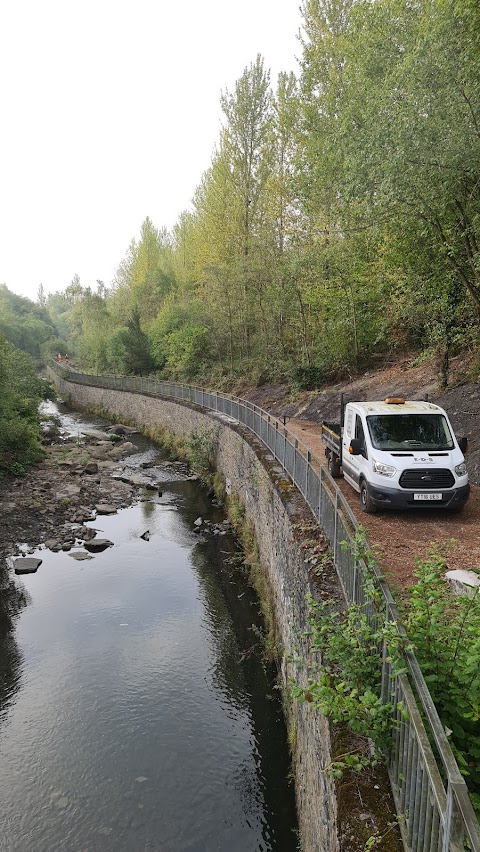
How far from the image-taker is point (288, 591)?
28.5 ft

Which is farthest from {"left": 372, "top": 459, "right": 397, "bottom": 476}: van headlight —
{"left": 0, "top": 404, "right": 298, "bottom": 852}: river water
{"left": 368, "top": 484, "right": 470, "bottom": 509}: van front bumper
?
{"left": 0, "top": 404, "right": 298, "bottom": 852}: river water

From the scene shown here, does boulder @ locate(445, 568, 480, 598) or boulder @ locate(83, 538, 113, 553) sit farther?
boulder @ locate(83, 538, 113, 553)

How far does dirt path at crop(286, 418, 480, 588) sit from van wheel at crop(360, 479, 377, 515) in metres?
0.12

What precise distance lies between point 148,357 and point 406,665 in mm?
42908

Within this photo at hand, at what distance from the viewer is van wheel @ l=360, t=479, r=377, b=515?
912 centimetres

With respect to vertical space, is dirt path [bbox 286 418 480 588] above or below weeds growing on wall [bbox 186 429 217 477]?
above

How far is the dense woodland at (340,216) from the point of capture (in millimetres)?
9922

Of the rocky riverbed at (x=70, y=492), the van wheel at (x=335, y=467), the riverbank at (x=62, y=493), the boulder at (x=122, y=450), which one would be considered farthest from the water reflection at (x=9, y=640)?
the boulder at (x=122, y=450)

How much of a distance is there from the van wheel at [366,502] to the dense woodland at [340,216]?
5.53 m

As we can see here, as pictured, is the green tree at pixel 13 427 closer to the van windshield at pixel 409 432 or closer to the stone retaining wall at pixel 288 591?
the stone retaining wall at pixel 288 591

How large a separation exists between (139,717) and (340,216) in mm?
12950

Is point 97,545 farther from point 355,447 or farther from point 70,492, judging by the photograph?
point 355,447

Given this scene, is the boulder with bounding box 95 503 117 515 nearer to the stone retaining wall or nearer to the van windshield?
the stone retaining wall

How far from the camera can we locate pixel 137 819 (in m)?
6.67
